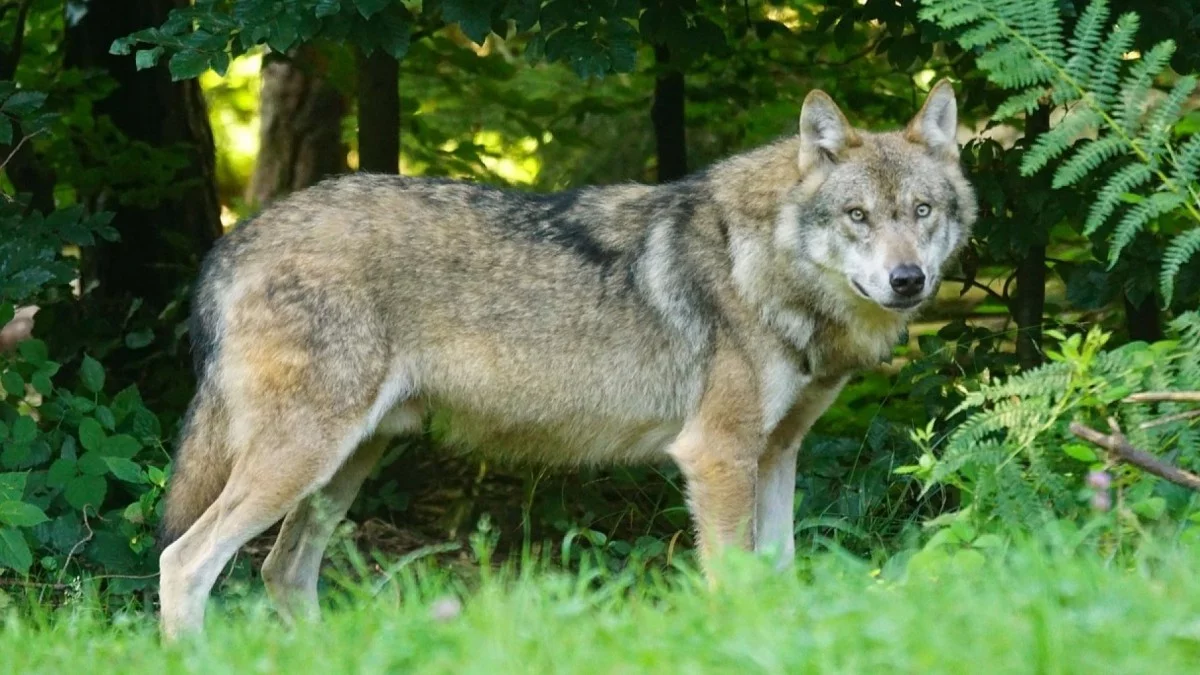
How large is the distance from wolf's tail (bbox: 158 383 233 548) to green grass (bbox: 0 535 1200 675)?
165 cm

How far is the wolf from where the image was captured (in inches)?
231

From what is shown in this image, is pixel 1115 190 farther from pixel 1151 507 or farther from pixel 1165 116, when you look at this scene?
pixel 1151 507

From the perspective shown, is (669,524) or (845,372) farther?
(669,524)

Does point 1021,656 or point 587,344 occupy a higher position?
point 1021,656

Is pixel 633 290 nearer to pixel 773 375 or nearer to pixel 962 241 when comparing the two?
pixel 773 375

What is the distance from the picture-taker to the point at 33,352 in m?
6.88

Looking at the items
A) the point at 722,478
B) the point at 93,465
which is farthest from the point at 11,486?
the point at 722,478

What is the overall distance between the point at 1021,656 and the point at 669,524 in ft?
15.9

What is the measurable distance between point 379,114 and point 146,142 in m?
1.33

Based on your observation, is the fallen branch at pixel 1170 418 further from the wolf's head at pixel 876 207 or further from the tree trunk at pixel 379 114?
the tree trunk at pixel 379 114

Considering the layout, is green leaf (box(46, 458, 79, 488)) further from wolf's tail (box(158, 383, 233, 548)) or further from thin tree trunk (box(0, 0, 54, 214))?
thin tree trunk (box(0, 0, 54, 214))

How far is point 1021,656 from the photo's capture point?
293 cm

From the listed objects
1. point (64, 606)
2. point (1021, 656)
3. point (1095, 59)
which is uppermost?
point (1095, 59)

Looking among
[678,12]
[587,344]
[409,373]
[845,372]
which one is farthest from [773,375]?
[678,12]
